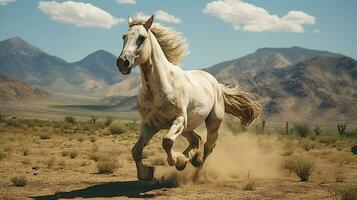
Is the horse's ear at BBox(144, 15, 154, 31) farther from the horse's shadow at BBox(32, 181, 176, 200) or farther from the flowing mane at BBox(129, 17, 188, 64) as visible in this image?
the horse's shadow at BBox(32, 181, 176, 200)

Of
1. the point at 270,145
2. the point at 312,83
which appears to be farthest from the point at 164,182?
the point at 312,83

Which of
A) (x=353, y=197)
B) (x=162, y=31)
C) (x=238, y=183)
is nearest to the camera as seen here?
(x=353, y=197)

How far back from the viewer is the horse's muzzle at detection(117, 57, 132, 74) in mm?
7207

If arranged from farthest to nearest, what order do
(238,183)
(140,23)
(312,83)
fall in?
(312,83) → (238,183) → (140,23)

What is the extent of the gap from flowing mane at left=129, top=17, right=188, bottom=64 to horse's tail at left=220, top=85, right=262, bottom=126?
86.9 inches

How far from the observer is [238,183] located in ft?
32.8

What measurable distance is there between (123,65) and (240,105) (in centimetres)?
523

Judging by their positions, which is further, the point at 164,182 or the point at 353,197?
the point at 164,182

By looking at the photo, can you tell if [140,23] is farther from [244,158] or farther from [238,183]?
[244,158]

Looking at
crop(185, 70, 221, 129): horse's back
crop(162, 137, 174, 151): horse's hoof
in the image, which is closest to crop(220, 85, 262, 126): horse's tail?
crop(185, 70, 221, 129): horse's back

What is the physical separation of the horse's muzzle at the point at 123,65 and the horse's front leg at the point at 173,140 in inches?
52.5

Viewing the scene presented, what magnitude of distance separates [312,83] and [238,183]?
160m

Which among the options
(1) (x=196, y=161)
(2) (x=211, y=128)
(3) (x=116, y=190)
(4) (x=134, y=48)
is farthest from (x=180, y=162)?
(4) (x=134, y=48)

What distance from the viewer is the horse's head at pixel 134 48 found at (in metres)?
7.27
